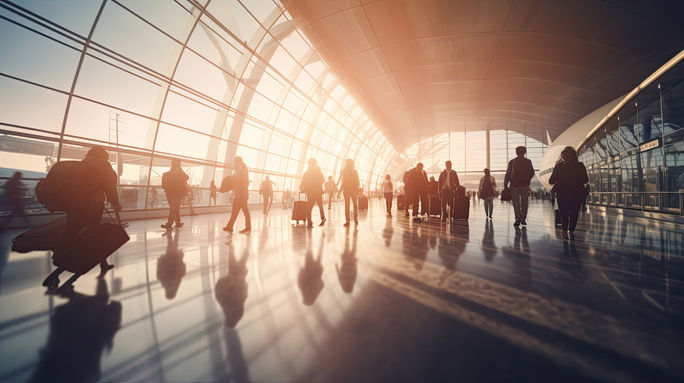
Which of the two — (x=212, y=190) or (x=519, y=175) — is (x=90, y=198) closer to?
(x=519, y=175)

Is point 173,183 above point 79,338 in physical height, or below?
above

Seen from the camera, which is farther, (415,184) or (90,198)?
(415,184)

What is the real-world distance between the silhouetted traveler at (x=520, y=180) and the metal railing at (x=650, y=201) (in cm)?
523

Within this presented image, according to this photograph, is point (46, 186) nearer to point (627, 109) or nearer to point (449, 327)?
point (449, 327)

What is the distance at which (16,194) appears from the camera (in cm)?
609

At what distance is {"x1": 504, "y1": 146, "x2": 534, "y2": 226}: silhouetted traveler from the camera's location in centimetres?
623

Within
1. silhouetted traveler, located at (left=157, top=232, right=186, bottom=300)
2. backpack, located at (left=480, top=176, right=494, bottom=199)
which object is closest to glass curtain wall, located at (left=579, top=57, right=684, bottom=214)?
backpack, located at (left=480, top=176, right=494, bottom=199)

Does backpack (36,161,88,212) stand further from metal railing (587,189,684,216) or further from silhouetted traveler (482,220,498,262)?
metal railing (587,189,684,216)

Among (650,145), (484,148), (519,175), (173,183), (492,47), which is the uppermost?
(492,47)

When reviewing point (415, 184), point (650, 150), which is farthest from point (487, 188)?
point (650, 150)

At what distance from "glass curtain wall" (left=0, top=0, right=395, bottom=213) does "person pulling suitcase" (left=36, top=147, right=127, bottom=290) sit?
5.81 metres

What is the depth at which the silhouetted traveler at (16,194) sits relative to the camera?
600 cm

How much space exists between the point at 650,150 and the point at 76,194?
1549 centimetres

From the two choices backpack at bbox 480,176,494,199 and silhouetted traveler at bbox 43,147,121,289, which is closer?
silhouetted traveler at bbox 43,147,121,289
